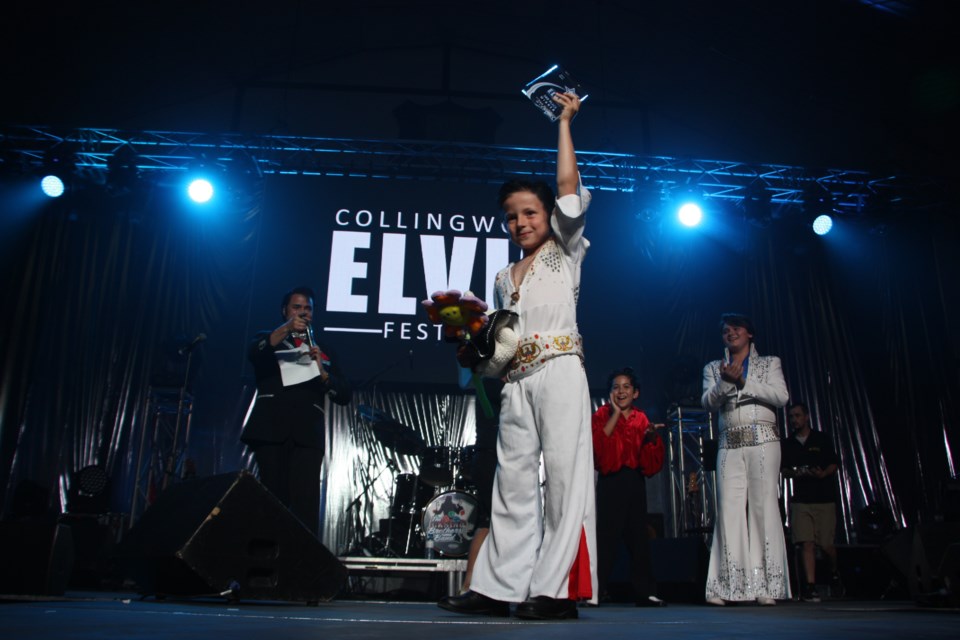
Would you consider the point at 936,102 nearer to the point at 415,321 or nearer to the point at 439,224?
the point at 439,224

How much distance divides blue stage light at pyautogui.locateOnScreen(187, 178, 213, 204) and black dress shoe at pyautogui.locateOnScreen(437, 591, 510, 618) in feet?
24.0

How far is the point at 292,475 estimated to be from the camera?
14.2 feet

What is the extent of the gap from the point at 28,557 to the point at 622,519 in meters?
3.25

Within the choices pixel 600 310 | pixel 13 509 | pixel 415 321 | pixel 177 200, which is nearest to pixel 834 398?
pixel 600 310

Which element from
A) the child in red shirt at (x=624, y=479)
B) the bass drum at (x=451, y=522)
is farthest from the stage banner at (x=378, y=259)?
the child in red shirt at (x=624, y=479)

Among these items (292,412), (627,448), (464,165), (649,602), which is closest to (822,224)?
(464,165)

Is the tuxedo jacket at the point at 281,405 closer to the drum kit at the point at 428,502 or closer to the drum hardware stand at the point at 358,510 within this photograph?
the drum kit at the point at 428,502

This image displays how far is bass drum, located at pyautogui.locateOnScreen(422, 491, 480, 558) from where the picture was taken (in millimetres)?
6645

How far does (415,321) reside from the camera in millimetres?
8523

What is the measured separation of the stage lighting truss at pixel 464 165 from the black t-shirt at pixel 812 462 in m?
3.32

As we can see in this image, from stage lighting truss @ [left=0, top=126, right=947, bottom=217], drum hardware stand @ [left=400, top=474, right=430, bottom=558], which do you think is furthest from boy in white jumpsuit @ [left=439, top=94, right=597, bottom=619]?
stage lighting truss @ [left=0, top=126, right=947, bottom=217]

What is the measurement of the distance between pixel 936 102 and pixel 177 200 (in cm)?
875

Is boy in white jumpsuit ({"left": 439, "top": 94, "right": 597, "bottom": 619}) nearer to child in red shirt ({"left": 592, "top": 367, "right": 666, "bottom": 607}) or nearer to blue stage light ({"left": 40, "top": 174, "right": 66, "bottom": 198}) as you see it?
child in red shirt ({"left": 592, "top": 367, "right": 666, "bottom": 607})

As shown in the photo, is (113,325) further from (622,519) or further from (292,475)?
(622,519)
